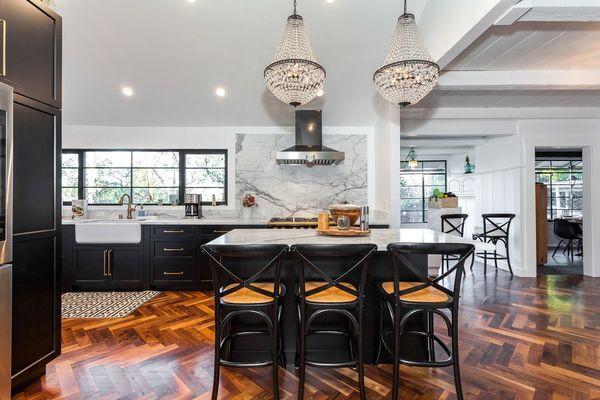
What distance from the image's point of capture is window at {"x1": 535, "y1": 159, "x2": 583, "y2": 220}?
7700 millimetres

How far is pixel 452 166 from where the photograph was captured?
844 cm

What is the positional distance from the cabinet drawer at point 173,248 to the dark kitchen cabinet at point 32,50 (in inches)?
90.1

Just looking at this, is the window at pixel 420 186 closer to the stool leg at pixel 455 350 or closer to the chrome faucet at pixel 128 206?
the chrome faucet at pixel 128 206

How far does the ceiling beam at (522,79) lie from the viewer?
325 centimetres

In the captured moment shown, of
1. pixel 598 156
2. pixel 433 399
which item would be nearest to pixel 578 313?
pixel 433 399

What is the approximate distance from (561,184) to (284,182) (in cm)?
749

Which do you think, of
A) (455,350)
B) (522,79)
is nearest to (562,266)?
(522,79)

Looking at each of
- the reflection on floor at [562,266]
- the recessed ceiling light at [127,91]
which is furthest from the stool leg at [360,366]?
the reflection on floor at [562,266]

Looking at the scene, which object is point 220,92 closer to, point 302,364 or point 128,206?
point 128,206

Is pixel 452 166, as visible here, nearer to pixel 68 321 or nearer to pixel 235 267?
pixel 235 267

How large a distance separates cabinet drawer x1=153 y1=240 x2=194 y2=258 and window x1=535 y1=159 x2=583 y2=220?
27.6 feet

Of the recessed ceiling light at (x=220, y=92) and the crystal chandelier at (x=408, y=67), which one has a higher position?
the recessed ceiling light at (x=220, y=92)

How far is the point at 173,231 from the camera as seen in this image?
4.01m

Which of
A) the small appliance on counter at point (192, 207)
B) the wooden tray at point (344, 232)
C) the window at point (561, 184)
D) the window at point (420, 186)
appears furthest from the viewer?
the window at point (420, 186)
